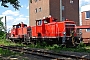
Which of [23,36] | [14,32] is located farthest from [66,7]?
[23,36]

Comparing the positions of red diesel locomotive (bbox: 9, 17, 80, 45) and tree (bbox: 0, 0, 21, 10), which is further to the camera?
red diesel locomotive (bbox: 9, 17, 80, 45)

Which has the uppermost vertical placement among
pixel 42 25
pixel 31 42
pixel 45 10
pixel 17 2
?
pixel 45 10

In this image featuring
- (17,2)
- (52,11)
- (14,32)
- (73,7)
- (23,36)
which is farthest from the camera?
(73,7)

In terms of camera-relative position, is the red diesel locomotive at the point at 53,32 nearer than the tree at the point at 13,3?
No

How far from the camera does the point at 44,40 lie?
2445cm

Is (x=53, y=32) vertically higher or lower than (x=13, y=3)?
lower

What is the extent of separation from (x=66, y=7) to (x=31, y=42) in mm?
27645

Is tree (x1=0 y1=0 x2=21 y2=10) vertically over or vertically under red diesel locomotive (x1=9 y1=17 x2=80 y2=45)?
over

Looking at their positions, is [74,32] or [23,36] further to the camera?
[23,36]

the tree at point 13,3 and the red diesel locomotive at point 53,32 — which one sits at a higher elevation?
the tree at point 13,3

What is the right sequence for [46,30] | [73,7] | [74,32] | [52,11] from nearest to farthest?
[74,32], [46,30], [52,11], [73,7]

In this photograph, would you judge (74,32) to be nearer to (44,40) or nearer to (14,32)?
(44,40)

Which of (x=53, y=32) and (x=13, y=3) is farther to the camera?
(x=53, y=32)

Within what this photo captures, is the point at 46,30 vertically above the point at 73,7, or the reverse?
the point at 73,7
